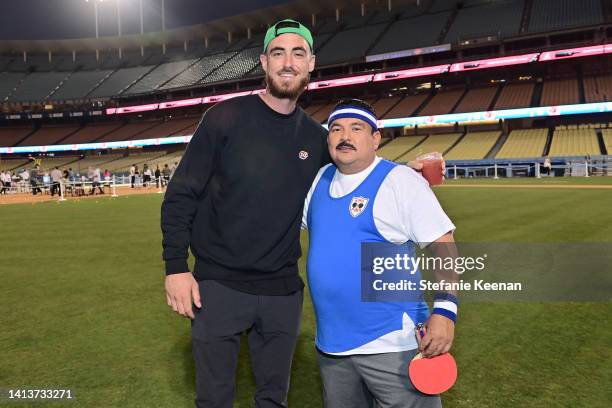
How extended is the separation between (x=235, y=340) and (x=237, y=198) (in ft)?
2.44

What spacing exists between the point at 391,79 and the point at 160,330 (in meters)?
44.4

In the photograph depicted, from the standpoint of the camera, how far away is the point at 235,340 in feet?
7.92

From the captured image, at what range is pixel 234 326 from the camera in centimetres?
238

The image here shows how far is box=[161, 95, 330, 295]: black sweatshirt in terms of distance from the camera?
7.72 ft

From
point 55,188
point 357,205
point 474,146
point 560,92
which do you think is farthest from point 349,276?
point 560,92

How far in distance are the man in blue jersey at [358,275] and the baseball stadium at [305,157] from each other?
28 cm

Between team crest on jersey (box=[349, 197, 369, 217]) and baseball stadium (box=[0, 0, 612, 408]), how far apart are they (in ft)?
1.43

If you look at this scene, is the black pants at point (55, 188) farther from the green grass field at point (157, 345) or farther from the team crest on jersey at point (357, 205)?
the team crest on jersey at point (357, 205)

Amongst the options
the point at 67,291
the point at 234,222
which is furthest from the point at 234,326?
the point at 67,291

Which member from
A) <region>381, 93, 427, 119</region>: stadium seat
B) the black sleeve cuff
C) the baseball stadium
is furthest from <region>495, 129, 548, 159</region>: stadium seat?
the black sleeve cuff

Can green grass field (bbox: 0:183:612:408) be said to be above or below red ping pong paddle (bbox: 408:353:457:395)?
below

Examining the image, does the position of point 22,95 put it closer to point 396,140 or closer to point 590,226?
point 396,140

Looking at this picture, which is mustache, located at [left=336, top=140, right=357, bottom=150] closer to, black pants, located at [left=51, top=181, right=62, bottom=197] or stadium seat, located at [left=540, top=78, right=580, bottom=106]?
black pants, located at [left=51, top=181, right=62, bottom=197]

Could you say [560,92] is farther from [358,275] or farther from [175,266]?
[175,266]
